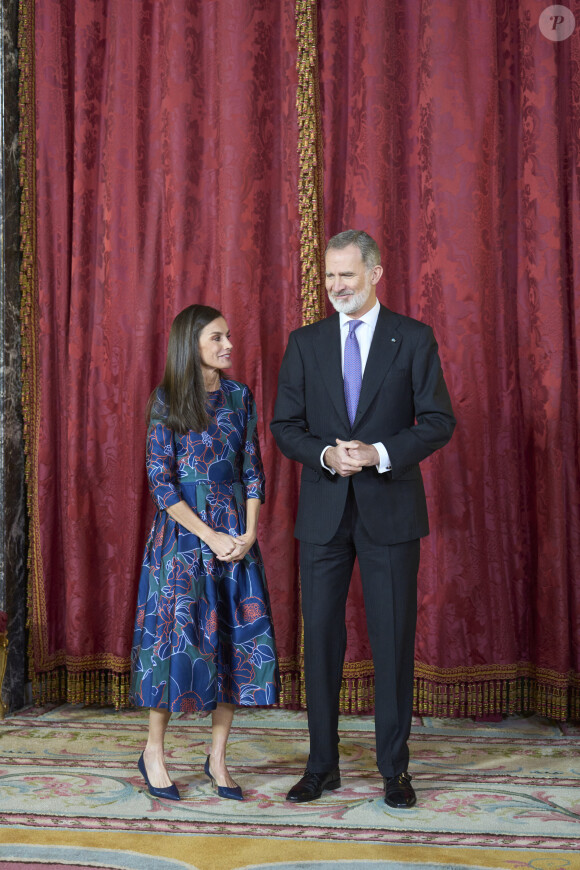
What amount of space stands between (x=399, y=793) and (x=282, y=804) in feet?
1.12

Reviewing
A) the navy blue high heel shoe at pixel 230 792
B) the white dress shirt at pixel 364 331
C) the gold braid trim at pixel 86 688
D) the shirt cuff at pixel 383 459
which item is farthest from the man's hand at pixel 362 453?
the gold braid trim at pixel 86 688

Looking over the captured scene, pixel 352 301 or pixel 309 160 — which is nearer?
pixel 352 301

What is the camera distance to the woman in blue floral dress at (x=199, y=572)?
2.63 metres

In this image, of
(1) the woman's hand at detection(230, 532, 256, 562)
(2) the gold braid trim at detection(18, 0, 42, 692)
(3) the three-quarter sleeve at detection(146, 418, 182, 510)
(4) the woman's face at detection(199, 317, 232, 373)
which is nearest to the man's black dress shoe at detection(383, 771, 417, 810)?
(1) the woman's hand at detection(230, 532, 256, 562)

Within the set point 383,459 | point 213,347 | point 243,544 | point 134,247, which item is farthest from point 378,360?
point 134,247

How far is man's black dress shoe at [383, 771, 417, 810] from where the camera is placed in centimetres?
258

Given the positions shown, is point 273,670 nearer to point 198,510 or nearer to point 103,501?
point 198,510

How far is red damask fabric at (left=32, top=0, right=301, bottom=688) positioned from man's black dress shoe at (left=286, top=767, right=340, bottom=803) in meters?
0.87

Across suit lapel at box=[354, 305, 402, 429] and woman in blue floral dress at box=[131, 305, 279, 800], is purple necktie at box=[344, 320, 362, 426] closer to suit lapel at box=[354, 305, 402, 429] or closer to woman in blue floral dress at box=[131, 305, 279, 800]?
suit lapel at box=[354, 305, 402, 429]

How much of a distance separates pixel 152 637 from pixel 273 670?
37 cm

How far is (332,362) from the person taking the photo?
2.73 metres

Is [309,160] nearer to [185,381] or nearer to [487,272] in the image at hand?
[487,272]

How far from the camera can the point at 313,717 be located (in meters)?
2.71

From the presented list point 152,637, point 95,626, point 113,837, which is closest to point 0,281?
point 95,626
